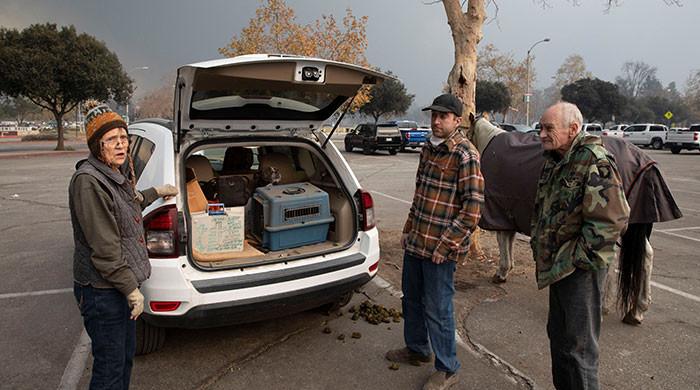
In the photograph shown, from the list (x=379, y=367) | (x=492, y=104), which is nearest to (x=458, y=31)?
(x=379, y=367)

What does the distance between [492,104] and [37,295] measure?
146 feet

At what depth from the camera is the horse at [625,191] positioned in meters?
3.70

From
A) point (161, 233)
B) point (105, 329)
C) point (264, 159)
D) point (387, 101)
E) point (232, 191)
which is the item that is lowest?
point (105, 329)

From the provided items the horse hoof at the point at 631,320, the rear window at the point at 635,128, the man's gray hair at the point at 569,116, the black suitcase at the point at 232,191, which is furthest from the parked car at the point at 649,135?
the man's gray hair at the point at 569,116

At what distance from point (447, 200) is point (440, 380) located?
3.67ft

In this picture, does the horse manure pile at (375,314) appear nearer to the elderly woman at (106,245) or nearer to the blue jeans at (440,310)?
the blue jeans at (440,310)

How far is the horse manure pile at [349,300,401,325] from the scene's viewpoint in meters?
4.03

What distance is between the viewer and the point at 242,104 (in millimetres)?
3729

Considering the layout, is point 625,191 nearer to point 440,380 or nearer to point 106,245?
point 440,380

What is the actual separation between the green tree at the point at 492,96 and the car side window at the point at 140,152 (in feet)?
141

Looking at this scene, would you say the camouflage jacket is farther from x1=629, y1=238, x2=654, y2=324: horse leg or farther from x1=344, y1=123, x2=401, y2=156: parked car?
x1=344, y1=123, x2=401, y2=156: parked car

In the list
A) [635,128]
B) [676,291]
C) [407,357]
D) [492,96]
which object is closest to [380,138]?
[676,291]

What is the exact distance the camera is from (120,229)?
227cm

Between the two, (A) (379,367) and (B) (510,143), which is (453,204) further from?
(B) (510,143)
